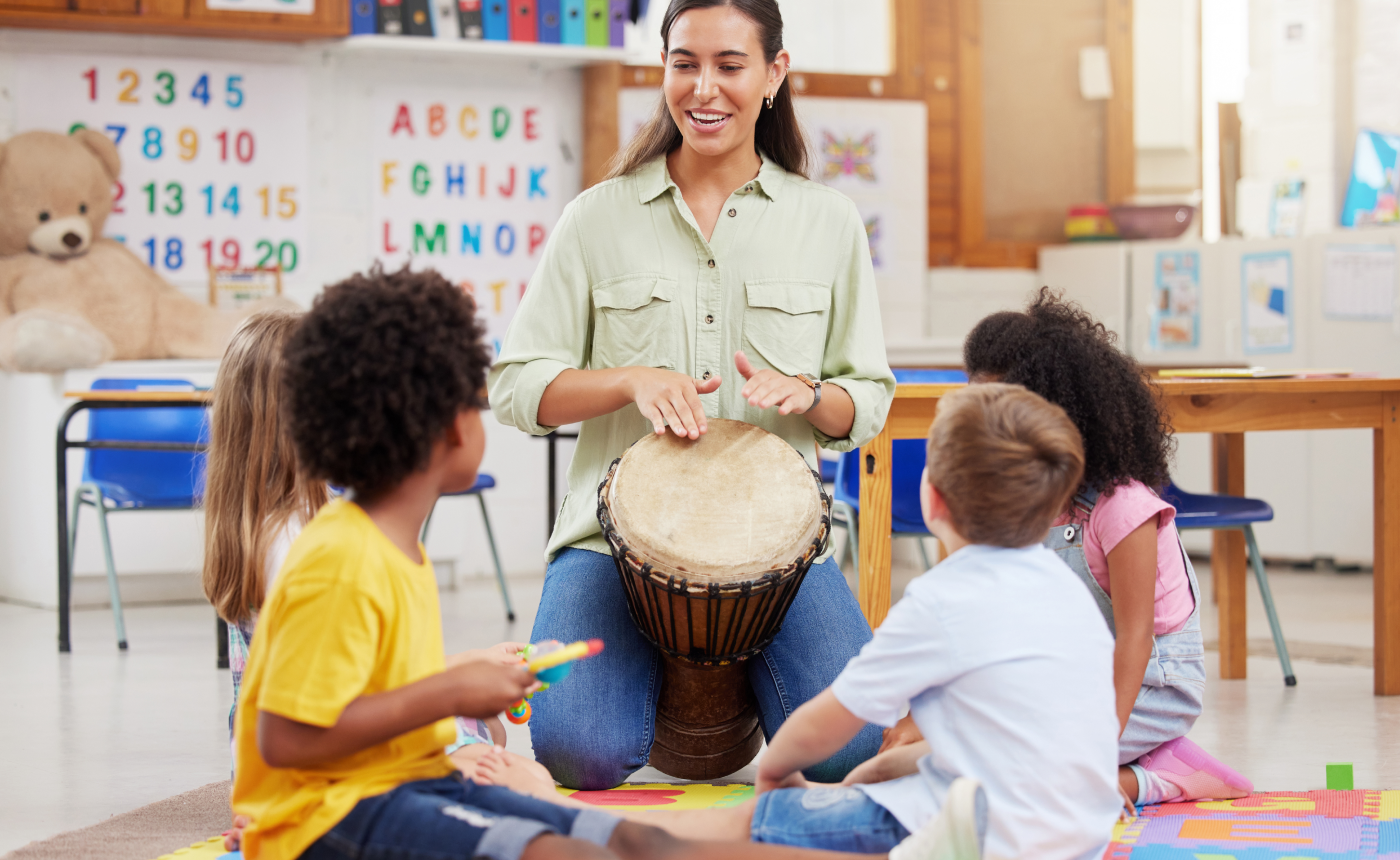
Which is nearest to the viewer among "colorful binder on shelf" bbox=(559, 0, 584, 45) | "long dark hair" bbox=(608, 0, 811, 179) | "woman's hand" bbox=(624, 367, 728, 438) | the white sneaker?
the white sneaker

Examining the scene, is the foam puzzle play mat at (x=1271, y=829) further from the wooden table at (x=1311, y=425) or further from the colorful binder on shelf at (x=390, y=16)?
the colorful binder on shelf at (x=390, y=16)

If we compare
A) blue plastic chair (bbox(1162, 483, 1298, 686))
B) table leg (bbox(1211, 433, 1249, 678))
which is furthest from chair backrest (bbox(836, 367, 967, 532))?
table leg (bbox(1211, 433, 1249, 678))

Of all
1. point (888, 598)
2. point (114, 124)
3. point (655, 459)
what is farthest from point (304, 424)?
point (114, 124)

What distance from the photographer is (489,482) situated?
3.83m

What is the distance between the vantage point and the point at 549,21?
15.8ft

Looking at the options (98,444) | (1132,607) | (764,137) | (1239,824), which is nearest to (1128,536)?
(1132,607)

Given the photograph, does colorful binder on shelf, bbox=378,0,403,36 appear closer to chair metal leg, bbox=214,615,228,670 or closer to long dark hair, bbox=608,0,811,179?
chair metal leg, bbox=214,615,228,670

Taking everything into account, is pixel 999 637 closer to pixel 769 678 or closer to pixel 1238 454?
pixel 769 678

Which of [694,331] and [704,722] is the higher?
[694,331]

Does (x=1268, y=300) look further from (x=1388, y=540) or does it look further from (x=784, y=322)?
(x=784, y=322)

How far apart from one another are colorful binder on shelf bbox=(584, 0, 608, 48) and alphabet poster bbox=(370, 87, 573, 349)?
1.04 feet

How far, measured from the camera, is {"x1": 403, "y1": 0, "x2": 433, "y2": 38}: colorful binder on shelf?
464 cm

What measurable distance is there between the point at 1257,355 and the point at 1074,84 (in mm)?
1503

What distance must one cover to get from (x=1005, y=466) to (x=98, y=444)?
276 centimetres
